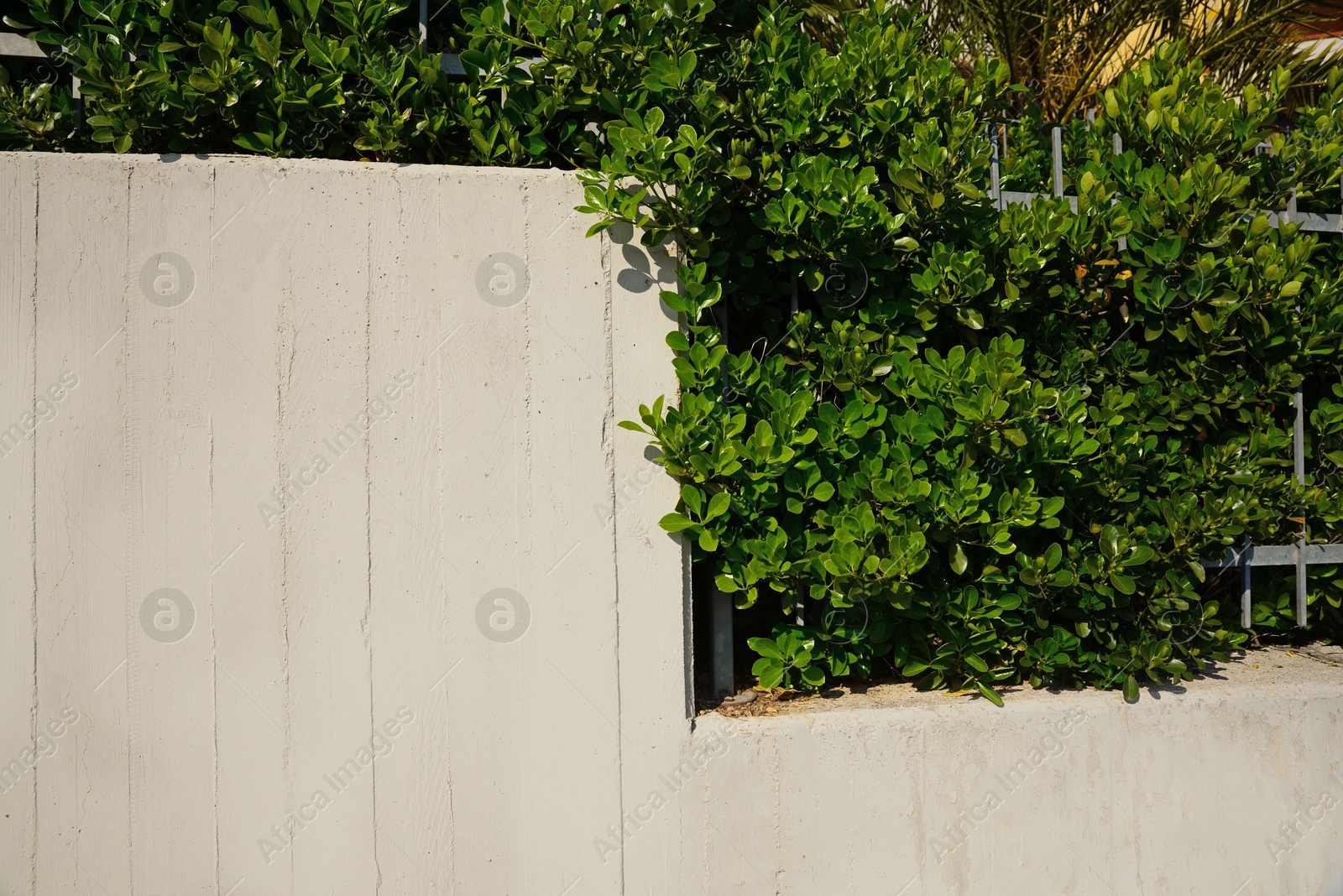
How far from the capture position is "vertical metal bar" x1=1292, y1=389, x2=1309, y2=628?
2.45 meters

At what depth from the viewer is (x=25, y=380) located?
6.57ft

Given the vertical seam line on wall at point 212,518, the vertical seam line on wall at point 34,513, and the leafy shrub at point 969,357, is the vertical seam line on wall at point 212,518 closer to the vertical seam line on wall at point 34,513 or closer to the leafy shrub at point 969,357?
the vertical seam line on wall at point 34,513

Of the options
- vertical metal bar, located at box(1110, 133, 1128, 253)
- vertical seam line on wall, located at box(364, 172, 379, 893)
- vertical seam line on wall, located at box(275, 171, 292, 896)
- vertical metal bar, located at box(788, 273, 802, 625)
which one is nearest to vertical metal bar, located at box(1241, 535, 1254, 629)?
vertical metal bar, located at box(1110, 133, 1128, 253)

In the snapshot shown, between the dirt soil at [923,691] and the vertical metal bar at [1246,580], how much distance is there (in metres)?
0.16

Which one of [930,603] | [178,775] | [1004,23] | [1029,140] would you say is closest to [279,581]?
[178,775]

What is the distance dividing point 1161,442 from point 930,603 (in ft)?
2.99

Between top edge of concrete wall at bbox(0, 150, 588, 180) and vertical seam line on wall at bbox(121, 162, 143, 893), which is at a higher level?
top edge of concrete wall at bbox(0, 150, 588, 180)

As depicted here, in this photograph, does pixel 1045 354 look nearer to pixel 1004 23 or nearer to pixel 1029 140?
pixel 1029 140

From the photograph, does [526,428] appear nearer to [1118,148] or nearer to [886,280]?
[886,280]

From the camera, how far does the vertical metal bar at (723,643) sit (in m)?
2.25

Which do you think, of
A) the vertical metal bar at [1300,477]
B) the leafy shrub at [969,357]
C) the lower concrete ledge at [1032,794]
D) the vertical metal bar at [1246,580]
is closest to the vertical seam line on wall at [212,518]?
the leafy shrub at [969,357]

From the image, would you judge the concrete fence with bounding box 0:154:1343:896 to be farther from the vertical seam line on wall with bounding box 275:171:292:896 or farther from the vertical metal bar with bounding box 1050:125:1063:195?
the vertical metal bar with bounding box 1050:125:1063:195

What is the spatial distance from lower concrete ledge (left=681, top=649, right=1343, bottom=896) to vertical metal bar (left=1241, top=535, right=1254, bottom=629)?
0.18m

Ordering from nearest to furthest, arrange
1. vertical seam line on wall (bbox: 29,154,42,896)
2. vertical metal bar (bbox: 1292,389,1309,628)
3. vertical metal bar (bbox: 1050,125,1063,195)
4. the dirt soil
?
vertical seam line on wall (bbox: 29,154,42,896), the dirt soil, vertical metal bar (bbox: 1050,125,1063,195), vertical metal bar (bbox: 1292,389,1309,628)
